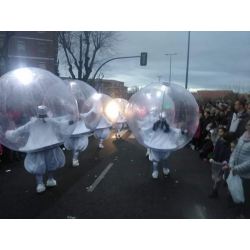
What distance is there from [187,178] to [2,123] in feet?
13.1

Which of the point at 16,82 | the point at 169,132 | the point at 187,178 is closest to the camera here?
the point at 16,82

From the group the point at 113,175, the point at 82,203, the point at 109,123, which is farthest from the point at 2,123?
the point at 109,123

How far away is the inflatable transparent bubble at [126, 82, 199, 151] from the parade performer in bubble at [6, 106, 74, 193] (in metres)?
1.53

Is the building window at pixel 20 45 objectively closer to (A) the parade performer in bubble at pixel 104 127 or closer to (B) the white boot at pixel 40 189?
(A) the parade performer in bubble at pixel 104 127

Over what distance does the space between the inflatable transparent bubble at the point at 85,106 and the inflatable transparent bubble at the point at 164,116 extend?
48.8 inches

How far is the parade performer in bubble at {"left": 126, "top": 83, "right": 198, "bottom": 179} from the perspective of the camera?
157 inches

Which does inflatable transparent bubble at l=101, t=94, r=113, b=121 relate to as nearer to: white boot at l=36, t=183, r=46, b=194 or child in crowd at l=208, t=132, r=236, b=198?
white boot at l=36, t=183, r=46, b=194

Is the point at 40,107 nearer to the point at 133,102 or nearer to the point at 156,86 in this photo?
the point at 133,102

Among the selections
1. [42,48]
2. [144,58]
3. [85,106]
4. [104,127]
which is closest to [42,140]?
[85,106]

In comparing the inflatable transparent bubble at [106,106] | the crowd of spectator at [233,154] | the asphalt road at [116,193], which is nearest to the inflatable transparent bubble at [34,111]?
the asphalt road at [116,193]

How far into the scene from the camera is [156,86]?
429cm

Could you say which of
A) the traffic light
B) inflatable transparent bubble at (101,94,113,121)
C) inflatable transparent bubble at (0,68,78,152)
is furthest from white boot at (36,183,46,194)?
the traffic light

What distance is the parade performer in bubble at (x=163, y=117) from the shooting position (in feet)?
13.1
